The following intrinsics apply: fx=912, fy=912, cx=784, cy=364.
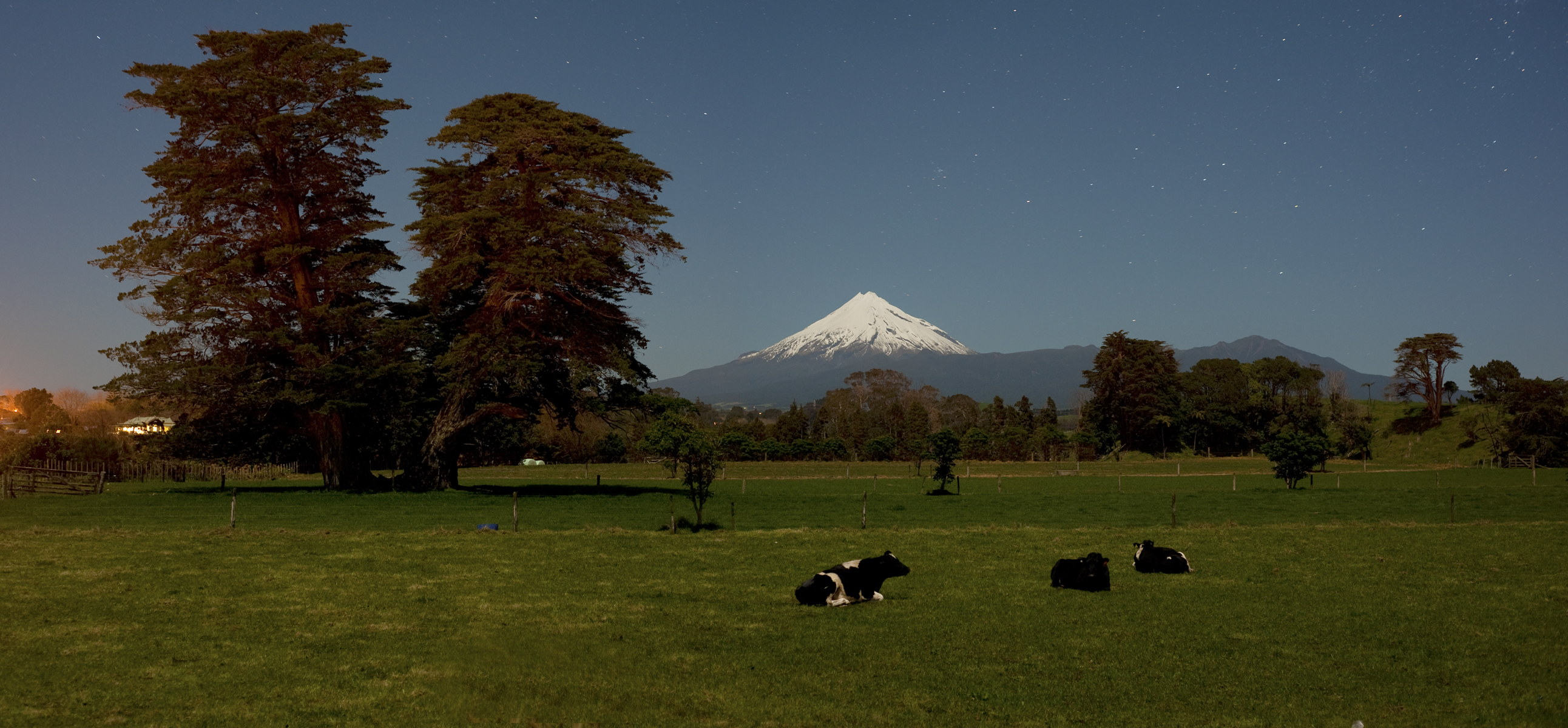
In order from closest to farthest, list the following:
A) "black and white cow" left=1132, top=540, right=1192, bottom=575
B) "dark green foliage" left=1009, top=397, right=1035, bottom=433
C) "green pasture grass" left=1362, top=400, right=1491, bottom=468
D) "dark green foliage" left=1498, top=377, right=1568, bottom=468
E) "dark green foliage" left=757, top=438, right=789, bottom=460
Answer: "black and white cow" left=1132, top=540, right=1192, bottom=575 → "dark green foliage" left=1498, top=377, right=1568, bottom=468 → "green pasture grass" left=1362, top=400, right=1491, bottom=468 → "dark green foliage" left=757, top=438, right=789, bottom=460 → "dark green foliage" left=1009, top=397, right=1035, bottom=433

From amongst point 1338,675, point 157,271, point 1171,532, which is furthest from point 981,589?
point 157,271

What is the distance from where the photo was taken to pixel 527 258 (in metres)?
42.0

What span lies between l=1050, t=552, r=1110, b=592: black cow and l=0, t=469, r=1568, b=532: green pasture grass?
420 inches

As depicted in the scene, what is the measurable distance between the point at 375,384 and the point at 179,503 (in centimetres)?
926

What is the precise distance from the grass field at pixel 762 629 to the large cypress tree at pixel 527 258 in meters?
15.8

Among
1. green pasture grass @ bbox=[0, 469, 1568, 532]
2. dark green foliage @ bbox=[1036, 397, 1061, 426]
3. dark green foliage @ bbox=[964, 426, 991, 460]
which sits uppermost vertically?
dark green foliage @ bbox=[1036, 397, 1061, 426]

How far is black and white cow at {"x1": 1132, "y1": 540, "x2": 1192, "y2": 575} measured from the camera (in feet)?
62.2

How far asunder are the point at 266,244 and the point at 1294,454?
58.8m

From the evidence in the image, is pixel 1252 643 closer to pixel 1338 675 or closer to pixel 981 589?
pixel 1338 675

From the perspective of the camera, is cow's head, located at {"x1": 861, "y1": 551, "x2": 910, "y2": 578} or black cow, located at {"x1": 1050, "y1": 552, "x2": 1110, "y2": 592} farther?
black cow, located at {"x1": 1050, "y1": 552, "x2": 1110, "y2": 592}

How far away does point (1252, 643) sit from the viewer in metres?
12.6

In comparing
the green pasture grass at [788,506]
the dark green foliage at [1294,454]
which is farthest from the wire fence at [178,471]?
the dark green foliage at [1294,454]

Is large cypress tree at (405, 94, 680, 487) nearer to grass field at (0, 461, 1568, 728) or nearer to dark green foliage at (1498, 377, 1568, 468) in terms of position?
grass field at (0, 461, 1568, 728)

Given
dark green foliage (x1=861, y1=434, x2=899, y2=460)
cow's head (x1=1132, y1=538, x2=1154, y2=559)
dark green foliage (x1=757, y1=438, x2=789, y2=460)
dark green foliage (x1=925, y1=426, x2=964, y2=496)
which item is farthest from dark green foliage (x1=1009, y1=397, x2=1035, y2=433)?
cow's head (x1=1132, y1=538, x2=1154, y2=559)
